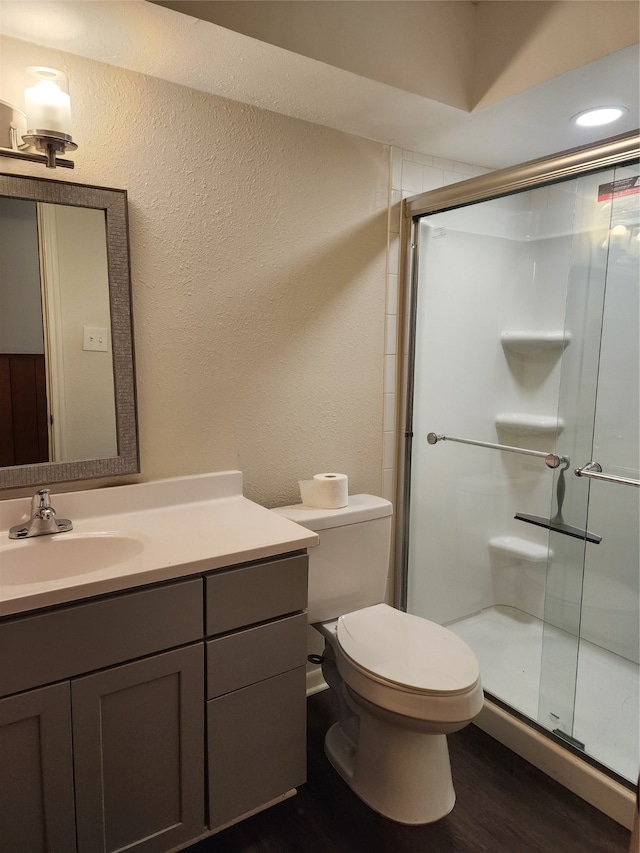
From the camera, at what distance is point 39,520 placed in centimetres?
148

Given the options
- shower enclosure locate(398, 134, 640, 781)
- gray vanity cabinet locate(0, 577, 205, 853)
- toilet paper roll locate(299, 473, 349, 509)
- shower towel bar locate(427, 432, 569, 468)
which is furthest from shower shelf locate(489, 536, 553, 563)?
gray vanity cabinet locate(0, 577, 205, 853)

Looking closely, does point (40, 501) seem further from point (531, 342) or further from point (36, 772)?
point (531, 342)

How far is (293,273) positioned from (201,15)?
31.3 inches

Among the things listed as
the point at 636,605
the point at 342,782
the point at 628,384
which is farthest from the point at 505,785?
the point at 628,384

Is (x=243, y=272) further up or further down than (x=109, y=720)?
further up

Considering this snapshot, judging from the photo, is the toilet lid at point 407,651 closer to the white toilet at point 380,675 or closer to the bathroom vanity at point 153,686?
the white toilet at point 380,675

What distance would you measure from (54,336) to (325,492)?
3.10 ft

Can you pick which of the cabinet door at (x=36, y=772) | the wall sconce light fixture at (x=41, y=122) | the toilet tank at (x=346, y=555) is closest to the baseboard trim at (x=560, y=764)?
the toilet tank at (x=346, y=555)

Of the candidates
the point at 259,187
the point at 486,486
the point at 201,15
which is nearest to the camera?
the point at 201,15

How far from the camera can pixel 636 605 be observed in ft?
7.21

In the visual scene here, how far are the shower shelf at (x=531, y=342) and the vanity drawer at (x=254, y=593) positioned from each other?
4.77 feet

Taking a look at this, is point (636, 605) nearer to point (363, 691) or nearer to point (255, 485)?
point (363, 691)

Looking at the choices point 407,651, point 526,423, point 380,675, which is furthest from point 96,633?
point 526,423

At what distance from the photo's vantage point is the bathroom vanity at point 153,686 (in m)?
1.18
